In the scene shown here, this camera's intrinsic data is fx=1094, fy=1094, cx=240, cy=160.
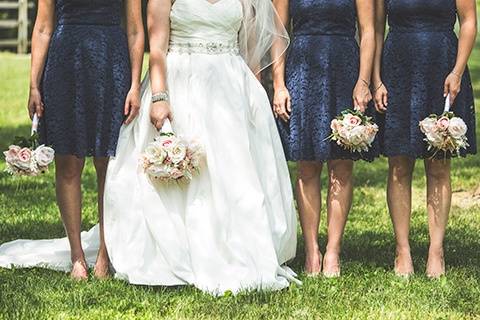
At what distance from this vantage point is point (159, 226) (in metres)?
6.45

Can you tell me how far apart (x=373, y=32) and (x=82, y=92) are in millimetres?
1798

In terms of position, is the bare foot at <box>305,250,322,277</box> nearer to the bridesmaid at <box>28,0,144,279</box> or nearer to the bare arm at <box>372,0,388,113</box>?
the bare arm at <box>372,0,388,113</box>

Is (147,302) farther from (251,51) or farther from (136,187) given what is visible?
(251,51)

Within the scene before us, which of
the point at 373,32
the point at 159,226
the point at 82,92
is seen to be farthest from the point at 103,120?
the point at 373,32

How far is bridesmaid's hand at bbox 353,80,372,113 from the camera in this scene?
260 inches

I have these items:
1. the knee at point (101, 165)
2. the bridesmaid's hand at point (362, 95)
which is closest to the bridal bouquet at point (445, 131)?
the bridesmaid's hand at point (362, 95)

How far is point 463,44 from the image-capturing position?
259 inches

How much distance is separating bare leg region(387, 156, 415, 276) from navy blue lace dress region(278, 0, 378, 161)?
0.22m

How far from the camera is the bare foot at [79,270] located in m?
6.70

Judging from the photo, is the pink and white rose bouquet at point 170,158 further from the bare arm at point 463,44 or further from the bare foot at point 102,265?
the bare arm at point 463,44

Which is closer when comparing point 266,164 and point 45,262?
point 266,164

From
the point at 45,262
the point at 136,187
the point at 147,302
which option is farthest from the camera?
the point at 45,262

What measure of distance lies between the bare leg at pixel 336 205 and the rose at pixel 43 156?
1.77 metres

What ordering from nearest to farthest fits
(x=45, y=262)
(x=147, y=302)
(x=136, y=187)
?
(x=147, y=302) → (x=136, y=187) → (x=45, y=262)
